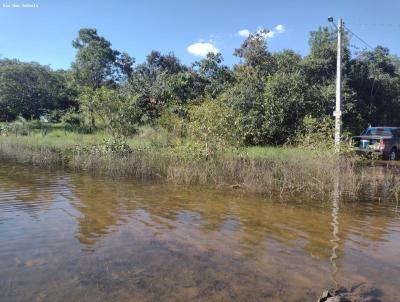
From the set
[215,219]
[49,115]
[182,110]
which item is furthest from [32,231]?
[49,115]

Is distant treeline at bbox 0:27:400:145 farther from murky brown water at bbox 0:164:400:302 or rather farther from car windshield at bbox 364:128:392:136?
murky brown water at bbox 0:164:400:302

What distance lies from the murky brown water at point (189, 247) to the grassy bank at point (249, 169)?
973 millimetres

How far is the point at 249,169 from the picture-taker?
32.2 ft

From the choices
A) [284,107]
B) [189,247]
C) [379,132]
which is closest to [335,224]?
[189,247]

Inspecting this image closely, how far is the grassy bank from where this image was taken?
30.0 ft

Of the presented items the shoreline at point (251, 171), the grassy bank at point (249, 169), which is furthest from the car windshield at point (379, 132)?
the shoreline at point (251, 171)

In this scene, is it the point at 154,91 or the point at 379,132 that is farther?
the point at 154,91

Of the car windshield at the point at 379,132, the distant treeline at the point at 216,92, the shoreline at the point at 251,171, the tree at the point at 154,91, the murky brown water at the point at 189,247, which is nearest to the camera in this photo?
the murky brown water at the point at 189,247

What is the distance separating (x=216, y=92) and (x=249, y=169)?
1293 centimetres

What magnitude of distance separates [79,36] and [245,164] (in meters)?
30.6

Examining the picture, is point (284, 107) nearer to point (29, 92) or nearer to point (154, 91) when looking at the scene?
point (154, 91)

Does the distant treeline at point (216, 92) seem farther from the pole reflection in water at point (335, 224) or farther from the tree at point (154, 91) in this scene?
the pole reflection in water at point (335, 224)

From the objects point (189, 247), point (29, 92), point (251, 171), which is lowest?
point (189, 247)

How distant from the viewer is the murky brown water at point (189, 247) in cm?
397
